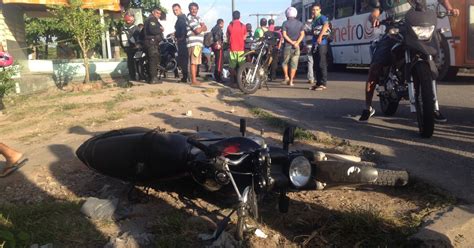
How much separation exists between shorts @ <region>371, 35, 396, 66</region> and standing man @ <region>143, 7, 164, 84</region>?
22.8 ft

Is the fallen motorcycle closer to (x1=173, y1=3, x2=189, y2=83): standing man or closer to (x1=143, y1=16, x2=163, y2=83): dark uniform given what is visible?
(x1=173, y1=3, x2=189, y2=83): standing man

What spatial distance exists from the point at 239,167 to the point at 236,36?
8089 millimetres

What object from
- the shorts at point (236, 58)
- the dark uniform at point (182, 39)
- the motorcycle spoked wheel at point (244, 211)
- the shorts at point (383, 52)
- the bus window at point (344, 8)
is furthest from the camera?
the bus window at point (344, 8)

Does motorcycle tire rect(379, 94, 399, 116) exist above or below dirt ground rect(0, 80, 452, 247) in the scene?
above

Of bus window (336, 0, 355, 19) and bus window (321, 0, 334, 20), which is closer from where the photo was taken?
bus window (336, 0, 355, 19)

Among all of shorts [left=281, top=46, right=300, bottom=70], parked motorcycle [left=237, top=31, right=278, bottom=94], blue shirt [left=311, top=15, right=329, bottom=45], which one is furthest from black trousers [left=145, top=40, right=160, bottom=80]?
blue shirt [left=311, top=15, right=329, bottom=45]

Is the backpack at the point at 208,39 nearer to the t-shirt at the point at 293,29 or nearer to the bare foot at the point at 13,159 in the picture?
the t-shirt at the point at 293,29

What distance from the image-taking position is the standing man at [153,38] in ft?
37.3

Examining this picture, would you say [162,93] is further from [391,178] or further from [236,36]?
[391,178]

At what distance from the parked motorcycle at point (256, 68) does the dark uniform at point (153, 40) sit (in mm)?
2587

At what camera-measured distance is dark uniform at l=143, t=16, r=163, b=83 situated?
11.4 m

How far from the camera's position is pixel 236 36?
10398mm

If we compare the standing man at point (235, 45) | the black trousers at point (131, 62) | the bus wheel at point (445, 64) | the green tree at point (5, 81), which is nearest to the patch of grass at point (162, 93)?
the standing man at point (235, 45)

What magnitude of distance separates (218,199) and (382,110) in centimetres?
386
